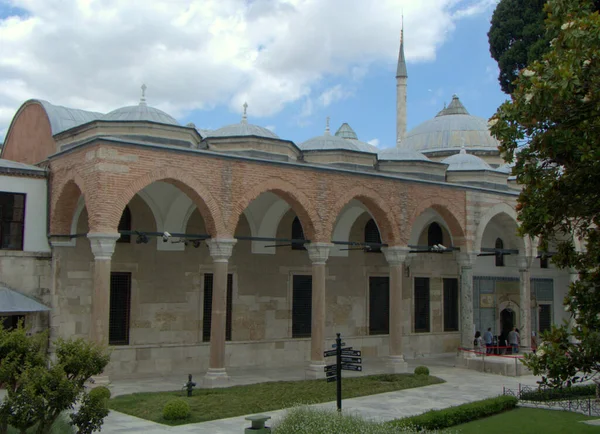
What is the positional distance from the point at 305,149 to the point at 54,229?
24.8 ft

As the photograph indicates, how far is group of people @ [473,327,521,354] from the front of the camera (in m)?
21.5

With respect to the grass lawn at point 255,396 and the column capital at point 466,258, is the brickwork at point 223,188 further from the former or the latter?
the grass lawn at point 255,396

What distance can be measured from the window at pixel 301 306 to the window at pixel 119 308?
5059mm

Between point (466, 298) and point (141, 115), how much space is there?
11050 mm

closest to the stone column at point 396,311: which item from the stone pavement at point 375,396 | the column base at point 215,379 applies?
the stone pavement at point 375,396

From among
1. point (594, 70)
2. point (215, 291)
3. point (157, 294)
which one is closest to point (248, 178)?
point (215, 291)

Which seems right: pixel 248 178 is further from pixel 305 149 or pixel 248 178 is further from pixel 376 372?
pixel 376 372

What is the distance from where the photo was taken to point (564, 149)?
8031mm

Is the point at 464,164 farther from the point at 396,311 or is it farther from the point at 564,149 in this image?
the point at 564,149

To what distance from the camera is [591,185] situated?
27.0ft

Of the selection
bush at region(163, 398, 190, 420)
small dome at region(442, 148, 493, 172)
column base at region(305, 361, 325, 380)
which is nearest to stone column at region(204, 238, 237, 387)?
column base at region(305, 361, 325, 380)

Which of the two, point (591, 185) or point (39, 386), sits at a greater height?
point (591, 185)

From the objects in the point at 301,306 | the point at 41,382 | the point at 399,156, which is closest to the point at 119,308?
the point at 301,306

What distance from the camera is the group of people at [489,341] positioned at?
70.7 feet
